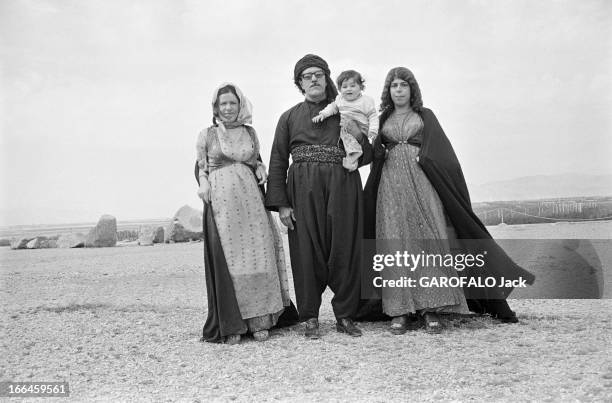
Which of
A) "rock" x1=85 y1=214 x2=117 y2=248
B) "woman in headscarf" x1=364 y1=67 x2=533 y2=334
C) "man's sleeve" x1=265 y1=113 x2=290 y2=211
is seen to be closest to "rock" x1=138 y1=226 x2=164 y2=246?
"rock" x1=85 y1=214 x2=117 y2=248

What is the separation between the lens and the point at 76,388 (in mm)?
3441

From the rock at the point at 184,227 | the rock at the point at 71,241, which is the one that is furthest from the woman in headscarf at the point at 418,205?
the rock at the point at 71,241

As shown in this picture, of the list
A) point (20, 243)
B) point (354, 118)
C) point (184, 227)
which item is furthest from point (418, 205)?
point (20, 243)

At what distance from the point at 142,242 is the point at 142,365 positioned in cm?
1247

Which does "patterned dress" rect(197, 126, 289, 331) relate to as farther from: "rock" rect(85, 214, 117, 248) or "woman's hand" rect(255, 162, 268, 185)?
"rock" rect(85, 214, 117, 248)

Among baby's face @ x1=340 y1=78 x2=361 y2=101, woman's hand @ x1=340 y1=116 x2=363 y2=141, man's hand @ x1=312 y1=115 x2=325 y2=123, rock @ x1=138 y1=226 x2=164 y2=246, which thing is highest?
baby's face @ x1=340 y1=78 x2=361 y2=101

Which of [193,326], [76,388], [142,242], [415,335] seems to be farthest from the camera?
[142,242]

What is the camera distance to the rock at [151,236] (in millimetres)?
15919

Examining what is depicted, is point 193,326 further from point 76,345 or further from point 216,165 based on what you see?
point 216,165

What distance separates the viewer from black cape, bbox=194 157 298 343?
14.7 ft

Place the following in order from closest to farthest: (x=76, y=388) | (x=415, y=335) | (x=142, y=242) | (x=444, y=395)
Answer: (x=444, y=395) → (x=76, y=388) → (x=415, y=335) → (x=142, y=242)

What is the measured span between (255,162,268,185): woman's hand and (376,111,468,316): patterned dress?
0.98 m

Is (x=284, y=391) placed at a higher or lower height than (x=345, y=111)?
lower

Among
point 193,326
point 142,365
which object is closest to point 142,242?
point 193,326
